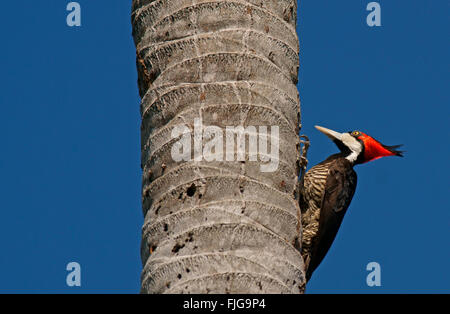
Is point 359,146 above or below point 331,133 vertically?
below

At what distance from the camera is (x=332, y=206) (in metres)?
7.23

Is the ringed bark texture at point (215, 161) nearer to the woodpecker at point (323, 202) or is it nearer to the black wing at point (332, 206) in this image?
the woodpecker at point (323, 202)

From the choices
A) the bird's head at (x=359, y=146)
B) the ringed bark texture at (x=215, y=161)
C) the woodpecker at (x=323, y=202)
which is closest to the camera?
the ringed bark texture at (x=215, y=161)

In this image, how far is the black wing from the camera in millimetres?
6973

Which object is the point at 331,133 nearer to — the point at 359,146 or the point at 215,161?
the point at 359,146

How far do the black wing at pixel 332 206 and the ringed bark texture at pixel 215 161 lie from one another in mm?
2353

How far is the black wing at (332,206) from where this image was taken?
6.97 m

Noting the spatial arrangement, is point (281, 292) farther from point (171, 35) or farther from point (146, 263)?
point (171, 35)

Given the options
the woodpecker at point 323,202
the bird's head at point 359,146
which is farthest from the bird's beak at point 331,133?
the woodpecker at point 323,202

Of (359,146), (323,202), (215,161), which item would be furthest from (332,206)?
(215,161)

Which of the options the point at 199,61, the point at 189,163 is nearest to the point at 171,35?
the point at 199,61

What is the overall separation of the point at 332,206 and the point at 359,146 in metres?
1.51

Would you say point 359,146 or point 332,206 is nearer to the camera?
point 332,206

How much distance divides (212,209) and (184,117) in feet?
2.00
